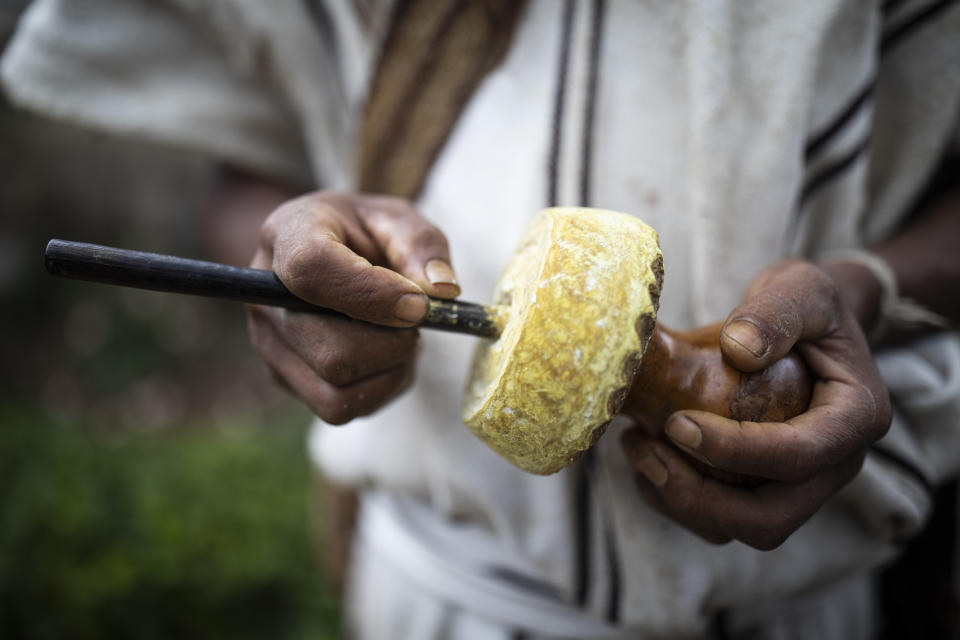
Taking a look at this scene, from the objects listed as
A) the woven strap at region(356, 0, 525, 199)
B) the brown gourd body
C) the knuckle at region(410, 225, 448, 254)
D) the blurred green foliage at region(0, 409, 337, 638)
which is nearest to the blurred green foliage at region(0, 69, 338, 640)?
the blurred green foliage at region(0, 409, 337, 638)

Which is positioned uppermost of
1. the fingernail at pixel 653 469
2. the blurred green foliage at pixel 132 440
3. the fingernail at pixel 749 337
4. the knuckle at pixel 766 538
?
the fingernail at pixel 749 337

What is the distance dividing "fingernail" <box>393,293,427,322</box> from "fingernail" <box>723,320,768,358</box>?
338mm

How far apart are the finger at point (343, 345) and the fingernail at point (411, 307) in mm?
64

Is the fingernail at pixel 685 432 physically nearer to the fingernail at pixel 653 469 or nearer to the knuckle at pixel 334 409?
the fingernail at pixel 653 469

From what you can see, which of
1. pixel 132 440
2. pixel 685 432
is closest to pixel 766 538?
pixel 685 432

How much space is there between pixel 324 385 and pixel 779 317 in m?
0.55

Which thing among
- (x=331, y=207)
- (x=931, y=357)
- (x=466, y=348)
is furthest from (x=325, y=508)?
(x=931, y=357)

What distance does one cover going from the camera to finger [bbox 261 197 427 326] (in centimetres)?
65

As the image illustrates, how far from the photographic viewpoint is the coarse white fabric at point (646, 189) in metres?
0.84

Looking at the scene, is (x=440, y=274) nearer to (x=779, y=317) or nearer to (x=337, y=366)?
(x=337, y=366)

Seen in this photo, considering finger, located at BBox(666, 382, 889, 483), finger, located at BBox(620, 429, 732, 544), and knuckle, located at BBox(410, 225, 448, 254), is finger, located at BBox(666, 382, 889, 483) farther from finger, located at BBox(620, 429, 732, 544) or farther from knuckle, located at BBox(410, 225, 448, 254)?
knuckle, located at BBox(410, 225, 448, 254)

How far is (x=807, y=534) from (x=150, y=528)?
1.95 meters

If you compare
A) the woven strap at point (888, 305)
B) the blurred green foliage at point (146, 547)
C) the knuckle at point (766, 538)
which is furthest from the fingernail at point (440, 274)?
the blurred green foliage at point (146, 547)

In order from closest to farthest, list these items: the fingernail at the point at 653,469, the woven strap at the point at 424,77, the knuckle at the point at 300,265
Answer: the knuckle at the point at 300,265 → the fingernail at the point at 653,469 → the woven strap at the point at 424,77
